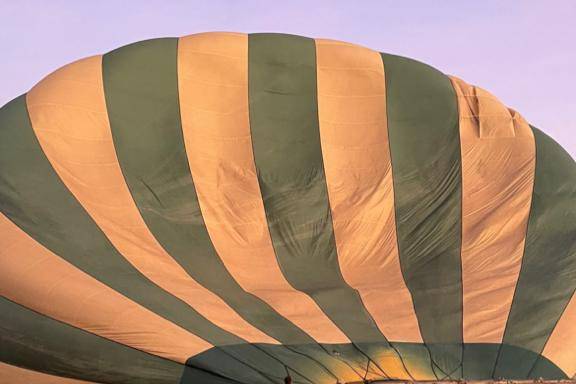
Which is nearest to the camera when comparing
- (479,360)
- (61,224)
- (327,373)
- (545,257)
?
(327,373)

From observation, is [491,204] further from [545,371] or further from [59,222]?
[59,222]

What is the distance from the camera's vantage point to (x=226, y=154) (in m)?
10.6

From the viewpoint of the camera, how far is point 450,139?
10875 millimetres

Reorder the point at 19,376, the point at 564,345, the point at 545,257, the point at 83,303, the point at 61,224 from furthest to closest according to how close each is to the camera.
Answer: the point at 545,257 < the point at 61,224 < the point at 564,345 < the point at 19,376 < the point at 83,303

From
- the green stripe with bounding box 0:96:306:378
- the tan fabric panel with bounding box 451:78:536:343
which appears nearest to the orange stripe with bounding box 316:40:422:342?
the tan fabric panel with bounding box 451:78:536:343

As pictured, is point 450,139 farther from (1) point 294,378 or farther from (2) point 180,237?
(1) point 294,378

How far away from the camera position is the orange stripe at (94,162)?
933 cm

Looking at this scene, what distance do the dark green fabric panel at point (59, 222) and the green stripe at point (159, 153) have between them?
61cm

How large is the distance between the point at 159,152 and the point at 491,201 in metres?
3.39

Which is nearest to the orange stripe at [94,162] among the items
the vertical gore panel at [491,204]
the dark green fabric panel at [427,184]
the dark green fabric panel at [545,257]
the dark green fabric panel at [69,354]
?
the dark green fabric panel at [69,354]

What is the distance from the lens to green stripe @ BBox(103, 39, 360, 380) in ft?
31.6

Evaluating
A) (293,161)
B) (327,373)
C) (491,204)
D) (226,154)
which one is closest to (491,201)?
(491,204)

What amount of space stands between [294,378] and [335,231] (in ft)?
8.47

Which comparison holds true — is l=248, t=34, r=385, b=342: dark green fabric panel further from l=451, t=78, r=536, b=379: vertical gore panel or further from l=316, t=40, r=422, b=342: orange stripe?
l=451, t=78, r=536, b=379: vertical gore panel
